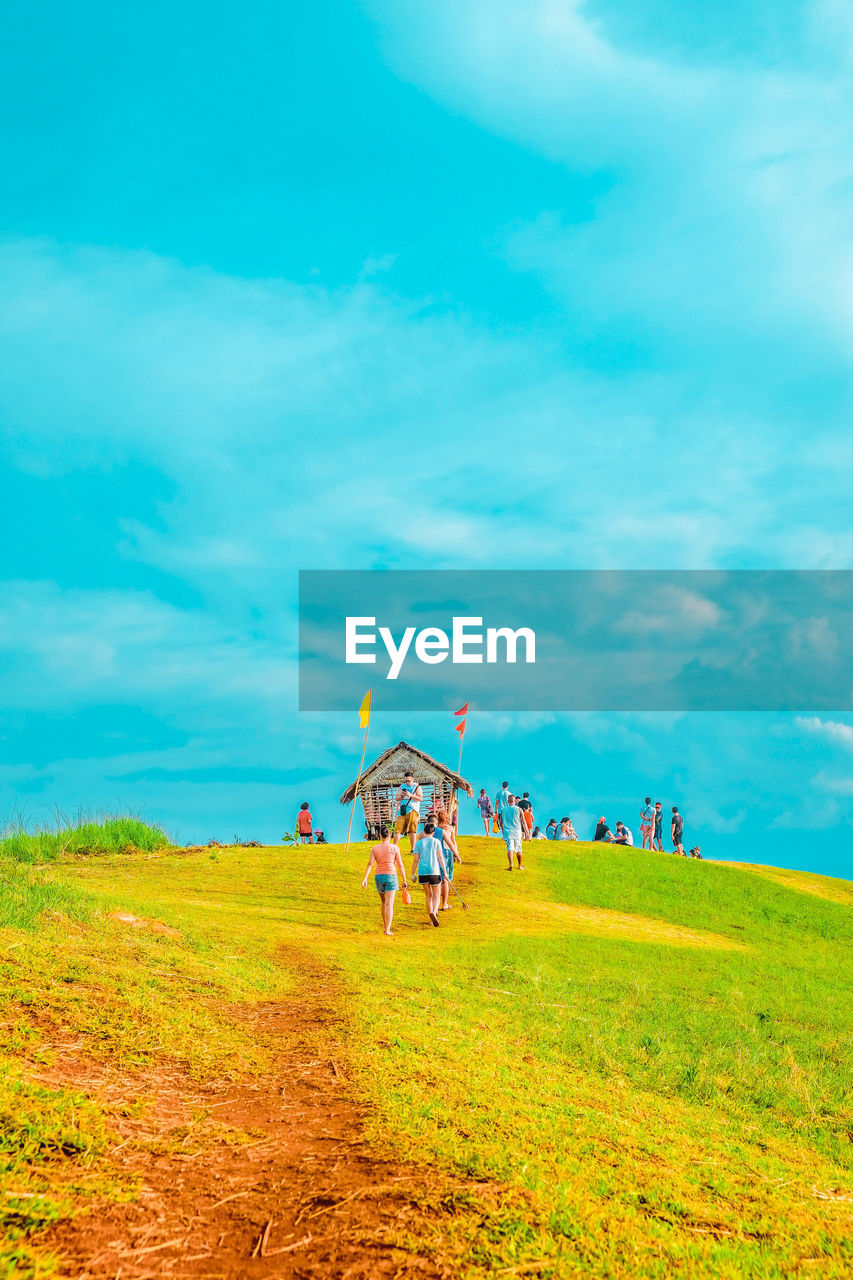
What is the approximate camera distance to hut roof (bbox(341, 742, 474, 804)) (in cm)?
4072

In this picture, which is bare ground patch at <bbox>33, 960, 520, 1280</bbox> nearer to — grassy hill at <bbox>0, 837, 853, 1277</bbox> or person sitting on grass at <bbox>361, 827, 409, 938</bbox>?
grassy hill at <bbox>0, 837, 853, 1277</bbox>

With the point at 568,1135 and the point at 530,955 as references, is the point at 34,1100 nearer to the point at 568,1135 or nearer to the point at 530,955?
the point at 568,1135

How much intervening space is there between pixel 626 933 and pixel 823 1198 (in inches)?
585

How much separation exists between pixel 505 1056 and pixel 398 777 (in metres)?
32.7

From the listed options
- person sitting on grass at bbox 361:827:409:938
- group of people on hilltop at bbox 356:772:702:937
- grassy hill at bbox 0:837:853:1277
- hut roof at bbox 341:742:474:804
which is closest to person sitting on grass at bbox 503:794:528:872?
group of people on hilltop at bbox 356:772:702:937

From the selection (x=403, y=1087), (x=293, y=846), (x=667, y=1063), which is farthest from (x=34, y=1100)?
(x=293, y=846)

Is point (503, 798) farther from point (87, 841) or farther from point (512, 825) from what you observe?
point (87, 841)

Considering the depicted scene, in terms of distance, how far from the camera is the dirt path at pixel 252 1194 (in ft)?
12.4

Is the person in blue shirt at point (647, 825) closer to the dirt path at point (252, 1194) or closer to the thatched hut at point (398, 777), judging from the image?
the thatched hut at point (398, 777)

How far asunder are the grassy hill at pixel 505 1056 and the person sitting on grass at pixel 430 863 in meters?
1.04

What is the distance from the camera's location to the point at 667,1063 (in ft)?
32.9

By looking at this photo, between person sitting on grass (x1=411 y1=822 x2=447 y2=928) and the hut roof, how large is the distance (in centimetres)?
2268

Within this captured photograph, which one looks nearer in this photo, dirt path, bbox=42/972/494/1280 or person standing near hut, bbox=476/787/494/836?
dirt path, bbox=42/972/494/1280

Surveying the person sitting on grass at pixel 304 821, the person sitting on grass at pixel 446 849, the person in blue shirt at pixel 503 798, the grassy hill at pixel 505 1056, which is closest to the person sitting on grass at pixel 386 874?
the grassy hill at pixel 505 1056
